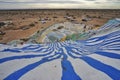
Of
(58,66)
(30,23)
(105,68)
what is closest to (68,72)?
(58,66)

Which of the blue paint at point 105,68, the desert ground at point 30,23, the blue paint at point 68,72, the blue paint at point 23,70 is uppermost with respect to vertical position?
the blue paint at point 105,68

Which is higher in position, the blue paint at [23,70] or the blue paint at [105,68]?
the blue paint at [105,68]

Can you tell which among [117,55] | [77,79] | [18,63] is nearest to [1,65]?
[18,63]

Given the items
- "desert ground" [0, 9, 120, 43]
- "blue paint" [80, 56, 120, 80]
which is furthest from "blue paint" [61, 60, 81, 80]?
"desert ground" [0, 9, 120, 43]

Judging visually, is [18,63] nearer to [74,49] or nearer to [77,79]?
[77,79]

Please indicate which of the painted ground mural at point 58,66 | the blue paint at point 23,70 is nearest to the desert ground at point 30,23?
the painted ground mural at point 58,66

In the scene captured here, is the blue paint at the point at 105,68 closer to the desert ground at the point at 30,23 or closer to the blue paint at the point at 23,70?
the blue paint at the point at 23,70
